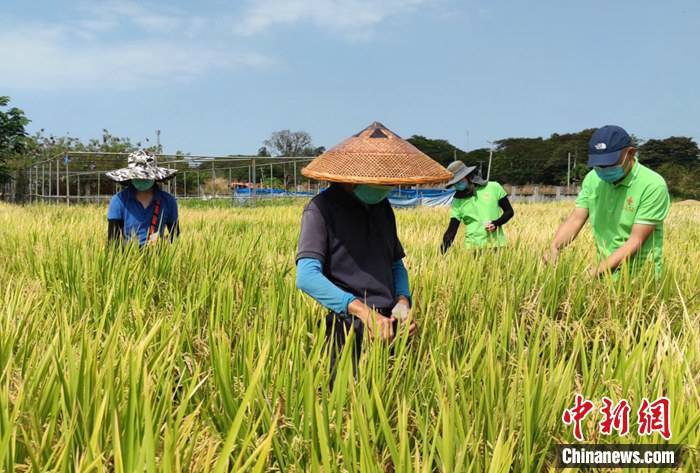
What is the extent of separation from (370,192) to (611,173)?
1.55 m

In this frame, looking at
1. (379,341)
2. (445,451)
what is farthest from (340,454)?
(379,341)

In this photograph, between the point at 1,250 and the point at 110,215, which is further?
the point at 1,250

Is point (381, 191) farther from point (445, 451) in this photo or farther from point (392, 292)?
point (445, 451)

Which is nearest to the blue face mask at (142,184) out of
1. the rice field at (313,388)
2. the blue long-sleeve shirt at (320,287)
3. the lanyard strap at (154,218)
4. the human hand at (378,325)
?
the lanyard strap at (154,218)

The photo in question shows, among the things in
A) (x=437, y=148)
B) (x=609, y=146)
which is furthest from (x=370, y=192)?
(x=437, y=148)

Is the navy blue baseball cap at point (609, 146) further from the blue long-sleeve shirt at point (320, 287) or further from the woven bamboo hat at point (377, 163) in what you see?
the blue long-sleeve shirt at point (320, 287)

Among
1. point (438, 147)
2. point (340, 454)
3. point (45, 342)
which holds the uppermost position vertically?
point (438, 147)

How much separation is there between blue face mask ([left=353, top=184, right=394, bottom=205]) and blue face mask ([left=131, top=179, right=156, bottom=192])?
206 cm

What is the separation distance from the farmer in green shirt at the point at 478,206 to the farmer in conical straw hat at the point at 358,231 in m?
2.44

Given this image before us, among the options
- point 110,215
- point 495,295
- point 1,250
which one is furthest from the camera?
point 1,250

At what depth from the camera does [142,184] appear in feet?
11.6

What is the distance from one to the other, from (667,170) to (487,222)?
5345 cm

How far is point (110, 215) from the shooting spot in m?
3.53

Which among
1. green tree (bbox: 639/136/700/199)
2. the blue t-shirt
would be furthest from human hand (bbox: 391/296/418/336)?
green tree (bbox: 639/136/700/199)
